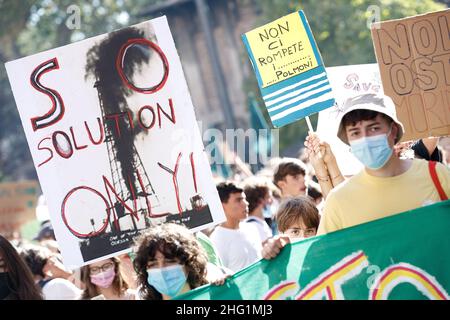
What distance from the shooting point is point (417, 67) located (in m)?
6.12

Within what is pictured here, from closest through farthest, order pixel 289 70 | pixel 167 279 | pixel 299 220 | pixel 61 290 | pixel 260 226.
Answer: pixel 167 279 → pixel 299 220 → pixel 289 70 → pixel 61 290 → pixel 260 226

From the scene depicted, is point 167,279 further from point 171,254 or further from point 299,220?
point 299,220

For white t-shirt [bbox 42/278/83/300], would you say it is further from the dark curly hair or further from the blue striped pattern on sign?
the dark curly hair

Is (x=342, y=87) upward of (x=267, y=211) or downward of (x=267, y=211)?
upward

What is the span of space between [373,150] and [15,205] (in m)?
11.7

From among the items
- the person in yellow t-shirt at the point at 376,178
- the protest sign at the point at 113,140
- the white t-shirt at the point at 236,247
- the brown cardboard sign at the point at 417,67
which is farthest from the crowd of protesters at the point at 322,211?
the white t-shirt at the point at 236,247

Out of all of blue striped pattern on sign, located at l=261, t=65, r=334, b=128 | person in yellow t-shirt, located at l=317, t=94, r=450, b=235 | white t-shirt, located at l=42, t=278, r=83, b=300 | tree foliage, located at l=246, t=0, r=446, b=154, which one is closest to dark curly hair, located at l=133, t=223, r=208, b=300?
person in yellow t-shirt, located at l=317, t=94, r=450, b=235

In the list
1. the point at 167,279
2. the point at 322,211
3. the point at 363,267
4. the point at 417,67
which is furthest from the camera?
the point at 417,67

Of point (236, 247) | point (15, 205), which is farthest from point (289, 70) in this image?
point (15, 205)

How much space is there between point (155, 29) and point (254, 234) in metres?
2.04

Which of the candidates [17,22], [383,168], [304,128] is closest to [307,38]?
[383,168]

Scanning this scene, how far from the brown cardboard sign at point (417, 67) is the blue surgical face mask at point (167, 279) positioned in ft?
5.91

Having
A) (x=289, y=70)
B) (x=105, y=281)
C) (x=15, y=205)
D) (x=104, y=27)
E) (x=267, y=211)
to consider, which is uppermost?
(x=104, y=27)

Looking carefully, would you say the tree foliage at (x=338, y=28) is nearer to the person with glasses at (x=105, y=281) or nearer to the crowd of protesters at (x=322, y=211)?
the crowd of protesters at (x=322, y=211)
